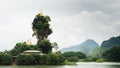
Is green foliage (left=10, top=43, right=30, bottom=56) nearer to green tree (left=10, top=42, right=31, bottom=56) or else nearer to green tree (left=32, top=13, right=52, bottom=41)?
green tree (left=10, top=42, right=31, bottom=56)

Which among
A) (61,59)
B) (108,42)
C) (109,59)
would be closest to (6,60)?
(61,59)

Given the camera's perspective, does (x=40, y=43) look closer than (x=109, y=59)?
Yes

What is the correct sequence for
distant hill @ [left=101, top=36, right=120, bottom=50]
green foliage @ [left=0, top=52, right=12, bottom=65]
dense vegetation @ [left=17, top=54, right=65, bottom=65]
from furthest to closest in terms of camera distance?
distant hill @ [left=101, top=36, right=120, bottom=50]
green foliage @ [left=0, top=52, right=12, bottom=65]
dense vegetation @ [left=17, top=54, right=65, bottom=65]

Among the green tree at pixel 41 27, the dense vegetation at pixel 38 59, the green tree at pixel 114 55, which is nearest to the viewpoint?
the dense vegetation at pixel 38 59

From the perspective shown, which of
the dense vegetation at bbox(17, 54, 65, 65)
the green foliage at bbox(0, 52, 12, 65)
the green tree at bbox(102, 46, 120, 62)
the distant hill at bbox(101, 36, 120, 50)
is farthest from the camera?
the distant hill at bbox(101, 36, 120, 50)

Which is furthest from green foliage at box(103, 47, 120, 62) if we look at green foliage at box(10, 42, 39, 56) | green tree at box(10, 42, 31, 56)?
green tree at box(10, 42, 31, 56)

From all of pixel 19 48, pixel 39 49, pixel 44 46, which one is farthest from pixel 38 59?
pixel 19 48

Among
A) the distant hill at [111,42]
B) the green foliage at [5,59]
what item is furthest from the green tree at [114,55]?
the distant hill at [111,42]

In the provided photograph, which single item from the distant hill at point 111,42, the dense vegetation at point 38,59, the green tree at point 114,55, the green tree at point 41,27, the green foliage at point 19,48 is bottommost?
the dense vegetation at point 38,59

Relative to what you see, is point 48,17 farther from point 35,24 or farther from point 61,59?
point 61,59

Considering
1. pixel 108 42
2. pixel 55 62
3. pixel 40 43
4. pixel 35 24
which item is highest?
pixel 108 42

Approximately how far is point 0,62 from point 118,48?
42508mm

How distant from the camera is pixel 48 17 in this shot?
57.9 metres

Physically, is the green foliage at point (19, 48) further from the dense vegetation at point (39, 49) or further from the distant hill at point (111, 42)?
the distant hill at point (111, 42)
